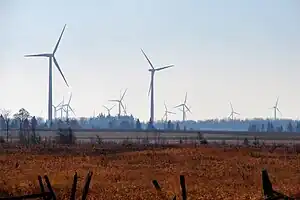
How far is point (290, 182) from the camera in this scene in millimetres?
28484

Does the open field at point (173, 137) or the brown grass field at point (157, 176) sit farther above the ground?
the open field at point (173, 137)

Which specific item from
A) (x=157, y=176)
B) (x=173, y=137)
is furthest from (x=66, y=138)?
(x=157, y=176)

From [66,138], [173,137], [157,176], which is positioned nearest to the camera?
[157,176]

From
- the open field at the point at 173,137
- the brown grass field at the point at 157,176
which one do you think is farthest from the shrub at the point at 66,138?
the brown grass field at the point at 157,176

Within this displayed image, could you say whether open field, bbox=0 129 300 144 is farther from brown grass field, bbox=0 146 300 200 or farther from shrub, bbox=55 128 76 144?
brown grass field, bbox=0 146 300 200

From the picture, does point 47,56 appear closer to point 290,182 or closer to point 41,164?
point 41,164

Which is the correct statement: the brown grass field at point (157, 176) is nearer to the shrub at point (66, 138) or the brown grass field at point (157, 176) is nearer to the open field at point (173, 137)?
the shrub at point (66, 138)

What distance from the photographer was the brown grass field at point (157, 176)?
24.2m

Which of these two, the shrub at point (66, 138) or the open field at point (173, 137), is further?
the open field at point (173, 137)

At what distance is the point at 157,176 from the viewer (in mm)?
31641

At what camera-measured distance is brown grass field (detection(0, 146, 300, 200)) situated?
953 inches

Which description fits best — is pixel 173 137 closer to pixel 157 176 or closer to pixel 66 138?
pixel 66 138

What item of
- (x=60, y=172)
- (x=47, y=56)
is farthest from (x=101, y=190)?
(x=47, y=56)

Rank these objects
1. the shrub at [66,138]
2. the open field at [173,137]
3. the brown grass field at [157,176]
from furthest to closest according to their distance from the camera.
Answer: the open field at [173,137] < the shrub at [66,138] < the brown grass field at [157,176]
